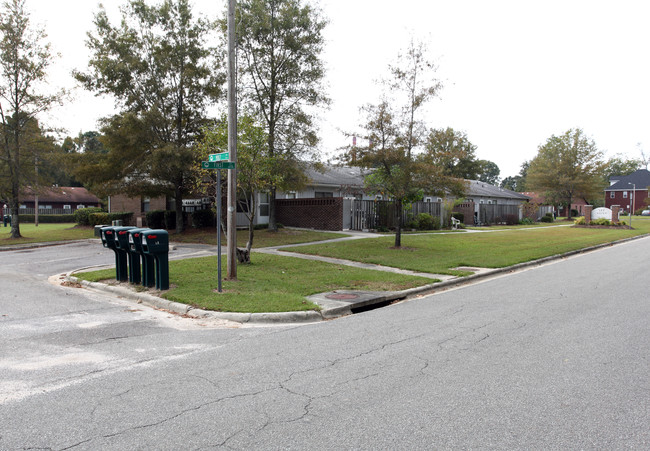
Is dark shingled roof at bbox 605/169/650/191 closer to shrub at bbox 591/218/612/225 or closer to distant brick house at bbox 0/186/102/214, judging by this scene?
shrub at bbox 591/218/612/225

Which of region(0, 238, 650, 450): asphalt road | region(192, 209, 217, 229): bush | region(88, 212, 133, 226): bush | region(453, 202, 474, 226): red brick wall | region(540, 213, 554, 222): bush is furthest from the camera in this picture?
region(540, 213, 554, 222): bush

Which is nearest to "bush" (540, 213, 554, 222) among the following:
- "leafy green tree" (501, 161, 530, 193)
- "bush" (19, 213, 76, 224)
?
"bush" (19, 213, 76, 224)

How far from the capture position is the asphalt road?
3.37 m

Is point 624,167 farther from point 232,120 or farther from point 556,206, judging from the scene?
point 232,120

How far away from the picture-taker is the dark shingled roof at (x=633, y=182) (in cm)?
7888

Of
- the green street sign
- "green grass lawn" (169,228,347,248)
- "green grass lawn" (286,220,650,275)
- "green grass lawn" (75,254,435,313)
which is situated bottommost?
"green grass lawn" (75,254,435,313)

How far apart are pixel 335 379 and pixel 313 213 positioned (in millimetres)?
20892

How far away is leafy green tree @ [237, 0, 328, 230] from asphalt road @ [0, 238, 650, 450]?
47.7ft

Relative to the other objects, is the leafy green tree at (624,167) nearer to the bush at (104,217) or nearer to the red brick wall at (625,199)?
the red brick wall at (625,199)

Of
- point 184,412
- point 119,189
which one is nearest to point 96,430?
point 184,412

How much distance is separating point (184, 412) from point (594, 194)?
5533 centimetres

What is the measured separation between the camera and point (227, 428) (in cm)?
347

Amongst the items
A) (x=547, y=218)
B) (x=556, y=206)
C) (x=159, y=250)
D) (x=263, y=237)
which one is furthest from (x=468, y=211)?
(x=159, y=250)

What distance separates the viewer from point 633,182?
79438mm
